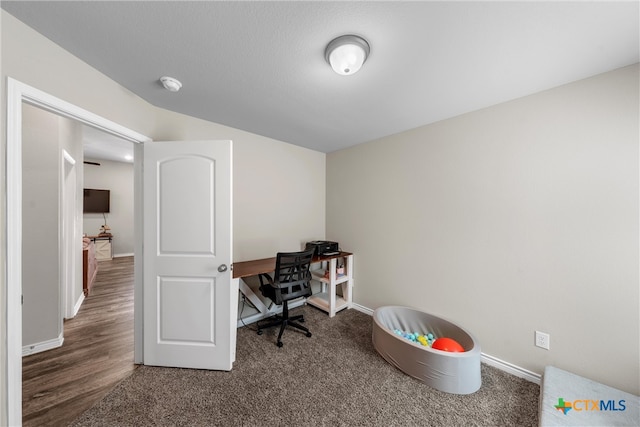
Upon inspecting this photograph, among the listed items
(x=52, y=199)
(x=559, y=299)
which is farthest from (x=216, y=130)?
(x=559, y=299)

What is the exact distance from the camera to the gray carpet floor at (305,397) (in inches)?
56.4

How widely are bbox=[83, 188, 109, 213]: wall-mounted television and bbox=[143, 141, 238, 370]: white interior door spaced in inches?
221

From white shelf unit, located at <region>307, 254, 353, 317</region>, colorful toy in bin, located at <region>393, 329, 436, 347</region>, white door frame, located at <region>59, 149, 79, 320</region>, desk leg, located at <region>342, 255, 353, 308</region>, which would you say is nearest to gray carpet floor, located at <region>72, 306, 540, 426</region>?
colorful toy in bin, located at <region>393, 329, 436, 347</region>

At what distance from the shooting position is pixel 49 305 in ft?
6.97

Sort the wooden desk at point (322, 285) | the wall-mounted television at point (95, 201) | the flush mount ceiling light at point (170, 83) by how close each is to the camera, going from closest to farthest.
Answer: the flush mount ceiling light at point (170, 83) → the wooden desk at point (322, 285) → the wall-mounted television at point (95, 201)

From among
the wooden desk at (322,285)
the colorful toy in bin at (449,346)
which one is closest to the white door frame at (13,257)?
the wooden desk at (322,285)

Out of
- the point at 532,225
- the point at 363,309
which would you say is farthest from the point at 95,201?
the point at 532,225

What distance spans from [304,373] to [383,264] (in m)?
1.52

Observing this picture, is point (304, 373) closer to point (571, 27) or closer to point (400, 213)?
point (400, 213)

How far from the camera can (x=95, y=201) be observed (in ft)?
18.4

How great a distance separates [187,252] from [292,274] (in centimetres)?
101

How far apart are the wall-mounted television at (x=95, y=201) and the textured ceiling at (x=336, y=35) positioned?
219 inches

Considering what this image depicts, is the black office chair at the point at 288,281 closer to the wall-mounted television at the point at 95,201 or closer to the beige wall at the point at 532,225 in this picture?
the beige wall at the point at 532,225

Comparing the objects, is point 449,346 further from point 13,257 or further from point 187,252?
point 13,257
